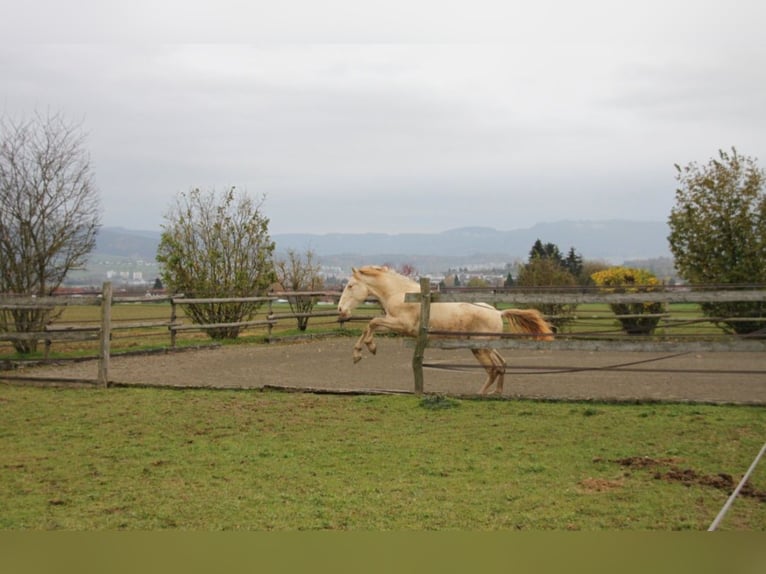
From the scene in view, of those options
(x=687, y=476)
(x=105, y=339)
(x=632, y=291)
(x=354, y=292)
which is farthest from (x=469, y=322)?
(x=632, y=291)

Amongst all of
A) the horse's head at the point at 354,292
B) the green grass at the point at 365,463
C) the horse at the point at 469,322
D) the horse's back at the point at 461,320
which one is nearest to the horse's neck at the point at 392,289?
the horse at the point at 469,322

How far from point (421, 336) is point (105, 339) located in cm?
441

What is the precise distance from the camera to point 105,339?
381 inches

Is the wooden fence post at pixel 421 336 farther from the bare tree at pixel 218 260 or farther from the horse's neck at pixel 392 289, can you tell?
the bare tree at pixel 218 260

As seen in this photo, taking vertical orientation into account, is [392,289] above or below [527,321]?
above

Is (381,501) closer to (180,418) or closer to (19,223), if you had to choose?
(180,418)

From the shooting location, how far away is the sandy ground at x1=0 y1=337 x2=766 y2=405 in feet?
29.6

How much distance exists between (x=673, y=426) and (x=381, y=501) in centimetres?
360

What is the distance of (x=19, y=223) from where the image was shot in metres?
13.8

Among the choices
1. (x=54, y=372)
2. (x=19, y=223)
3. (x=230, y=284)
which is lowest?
(x=54, y=372)

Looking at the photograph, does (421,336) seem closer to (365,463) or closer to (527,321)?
(527,321)

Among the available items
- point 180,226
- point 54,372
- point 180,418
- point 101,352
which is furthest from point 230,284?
point 180,418

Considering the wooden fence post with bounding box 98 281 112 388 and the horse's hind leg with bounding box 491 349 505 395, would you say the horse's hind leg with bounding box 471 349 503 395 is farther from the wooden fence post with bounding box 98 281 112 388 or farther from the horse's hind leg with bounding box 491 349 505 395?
the wooden fence post with bounding box 98 281 112 388

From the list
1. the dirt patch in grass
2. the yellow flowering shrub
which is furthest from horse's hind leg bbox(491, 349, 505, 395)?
the yellow flowering shrub
